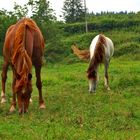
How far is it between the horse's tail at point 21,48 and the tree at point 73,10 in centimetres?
5571

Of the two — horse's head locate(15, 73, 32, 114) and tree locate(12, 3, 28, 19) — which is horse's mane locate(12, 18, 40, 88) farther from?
tree locate(12, 3, 28, 19)

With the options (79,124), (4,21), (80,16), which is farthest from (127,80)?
(80,16)

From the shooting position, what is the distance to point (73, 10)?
215 ft

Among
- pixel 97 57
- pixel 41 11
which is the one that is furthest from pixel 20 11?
pixel 97 57

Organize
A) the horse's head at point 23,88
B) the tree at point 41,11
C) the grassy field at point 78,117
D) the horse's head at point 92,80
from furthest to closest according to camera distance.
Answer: the tree at point 41,11 → the horse's head at point 92,80 → the horse's head at point 23,88 → the grassy field at point 78,117

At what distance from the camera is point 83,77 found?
17078 mm

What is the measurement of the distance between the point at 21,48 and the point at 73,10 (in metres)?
57.4

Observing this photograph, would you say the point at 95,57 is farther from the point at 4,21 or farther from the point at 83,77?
the point at 4,21

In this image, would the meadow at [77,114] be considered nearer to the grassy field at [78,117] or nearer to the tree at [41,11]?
the grassy field at [78,117]

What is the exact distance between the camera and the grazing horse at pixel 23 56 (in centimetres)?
Result: 827

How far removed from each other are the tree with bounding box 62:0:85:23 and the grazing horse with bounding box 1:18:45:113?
2161 inches

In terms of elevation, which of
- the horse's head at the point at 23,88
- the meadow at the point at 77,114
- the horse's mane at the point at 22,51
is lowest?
the meadow at the point at 77,114

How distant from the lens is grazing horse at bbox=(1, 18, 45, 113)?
827 centimetres

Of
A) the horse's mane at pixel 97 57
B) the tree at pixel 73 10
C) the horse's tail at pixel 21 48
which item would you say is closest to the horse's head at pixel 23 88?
the horse's tail at pixel 21 48
